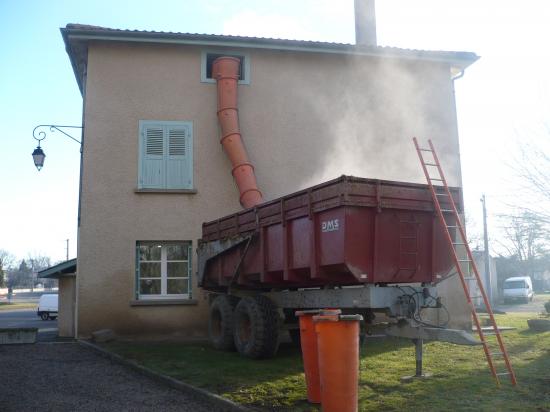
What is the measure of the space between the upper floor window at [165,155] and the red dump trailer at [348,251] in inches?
205

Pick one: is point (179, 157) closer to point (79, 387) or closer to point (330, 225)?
point (79, 387)

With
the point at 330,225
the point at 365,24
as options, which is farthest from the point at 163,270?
the point at 365,24

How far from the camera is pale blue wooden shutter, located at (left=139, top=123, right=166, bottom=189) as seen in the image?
14714mm

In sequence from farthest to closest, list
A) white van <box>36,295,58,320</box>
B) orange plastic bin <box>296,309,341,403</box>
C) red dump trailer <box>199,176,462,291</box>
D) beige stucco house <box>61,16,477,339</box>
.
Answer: white van <box>36,295,58,320</box> → beige stucco house <box>61,16,477,339</box> → red dump trailer <box>199,176,462,291</box> → orange plastic bin <box>296,309,341,403</box>

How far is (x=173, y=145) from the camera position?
1491 centimetres

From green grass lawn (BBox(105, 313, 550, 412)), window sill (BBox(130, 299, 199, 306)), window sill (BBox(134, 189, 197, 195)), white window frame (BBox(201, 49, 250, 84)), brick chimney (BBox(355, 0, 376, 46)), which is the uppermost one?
brick chimney (BBox(355, 0, 376, 46))

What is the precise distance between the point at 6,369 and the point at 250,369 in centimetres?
472

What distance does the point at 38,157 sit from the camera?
15.5 m

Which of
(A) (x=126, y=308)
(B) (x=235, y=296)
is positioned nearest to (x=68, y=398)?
(B) (x=235, y=296)

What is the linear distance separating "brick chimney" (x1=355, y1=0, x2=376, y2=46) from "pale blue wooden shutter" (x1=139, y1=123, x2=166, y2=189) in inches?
286

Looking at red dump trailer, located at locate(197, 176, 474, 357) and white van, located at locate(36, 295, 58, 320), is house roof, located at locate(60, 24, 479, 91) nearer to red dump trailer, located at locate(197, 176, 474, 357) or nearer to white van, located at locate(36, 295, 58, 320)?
red dump trailer, located at locate(197, 176, 474, 357)

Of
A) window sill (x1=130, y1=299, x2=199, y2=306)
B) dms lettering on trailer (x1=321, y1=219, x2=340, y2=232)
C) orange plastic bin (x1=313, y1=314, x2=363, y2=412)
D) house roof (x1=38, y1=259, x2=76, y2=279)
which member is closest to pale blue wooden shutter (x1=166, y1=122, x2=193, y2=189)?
window sill (x1=130, y1=299, x2=199, y2=306)

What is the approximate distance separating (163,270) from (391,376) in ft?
26.6

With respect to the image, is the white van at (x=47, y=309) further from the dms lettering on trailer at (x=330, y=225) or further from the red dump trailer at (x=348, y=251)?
the dms lettering on trailer at (x=330, y=225)
